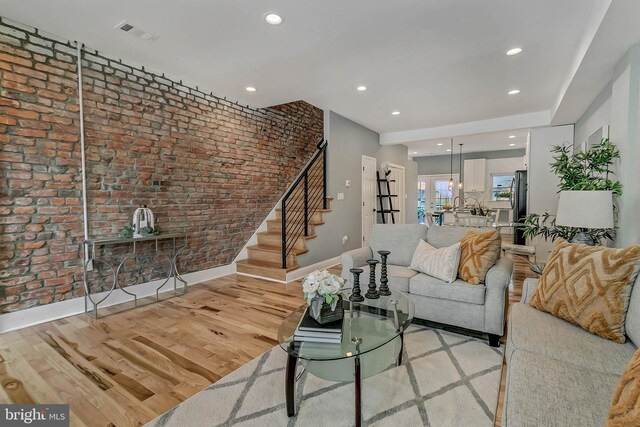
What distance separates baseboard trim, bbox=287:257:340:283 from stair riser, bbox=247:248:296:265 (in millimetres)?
179

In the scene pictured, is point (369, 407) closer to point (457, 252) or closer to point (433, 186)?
point (457, 252)

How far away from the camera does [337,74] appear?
360 centimetres

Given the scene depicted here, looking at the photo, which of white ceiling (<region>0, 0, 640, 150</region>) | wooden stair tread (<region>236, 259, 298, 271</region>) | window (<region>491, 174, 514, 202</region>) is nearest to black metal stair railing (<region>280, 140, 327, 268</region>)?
wooden stair tread (<region>236, 259, 298, 271</region>)

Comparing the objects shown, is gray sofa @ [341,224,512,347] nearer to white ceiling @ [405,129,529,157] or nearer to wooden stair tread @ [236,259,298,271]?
wooden stair tread @ [236,259,298,271]

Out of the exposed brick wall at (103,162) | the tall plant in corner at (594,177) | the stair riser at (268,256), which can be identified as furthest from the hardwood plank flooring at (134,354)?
the tall plant in corner at (594,177)

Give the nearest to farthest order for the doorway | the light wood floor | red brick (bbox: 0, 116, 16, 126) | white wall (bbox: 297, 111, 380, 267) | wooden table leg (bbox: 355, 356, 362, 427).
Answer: wooden table leg (bbox: 355, 356, 362, 427), the light wood floor, red brick (bbox: 0, 116, 16, 126), white wall (bbox: 297, 111, 380, 267), the doorway

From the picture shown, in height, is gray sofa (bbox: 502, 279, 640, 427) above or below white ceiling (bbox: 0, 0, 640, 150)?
below

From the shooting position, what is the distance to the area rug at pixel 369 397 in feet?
5.22

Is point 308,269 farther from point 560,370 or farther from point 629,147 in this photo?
point 629,147

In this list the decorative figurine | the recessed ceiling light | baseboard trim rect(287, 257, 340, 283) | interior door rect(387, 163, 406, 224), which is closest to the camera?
the recessed ceiling light

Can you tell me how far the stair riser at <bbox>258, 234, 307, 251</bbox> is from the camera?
4.72 meters

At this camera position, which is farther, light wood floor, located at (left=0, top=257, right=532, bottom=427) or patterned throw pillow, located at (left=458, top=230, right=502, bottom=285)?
patterned throw pillow, located at (left=458, top=230, right=502, bottom=285)

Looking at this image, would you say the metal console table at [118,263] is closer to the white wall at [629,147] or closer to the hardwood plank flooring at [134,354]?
the hardwood plank flooring at [134,354]

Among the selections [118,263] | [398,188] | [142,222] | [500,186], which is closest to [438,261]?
[142,222]
